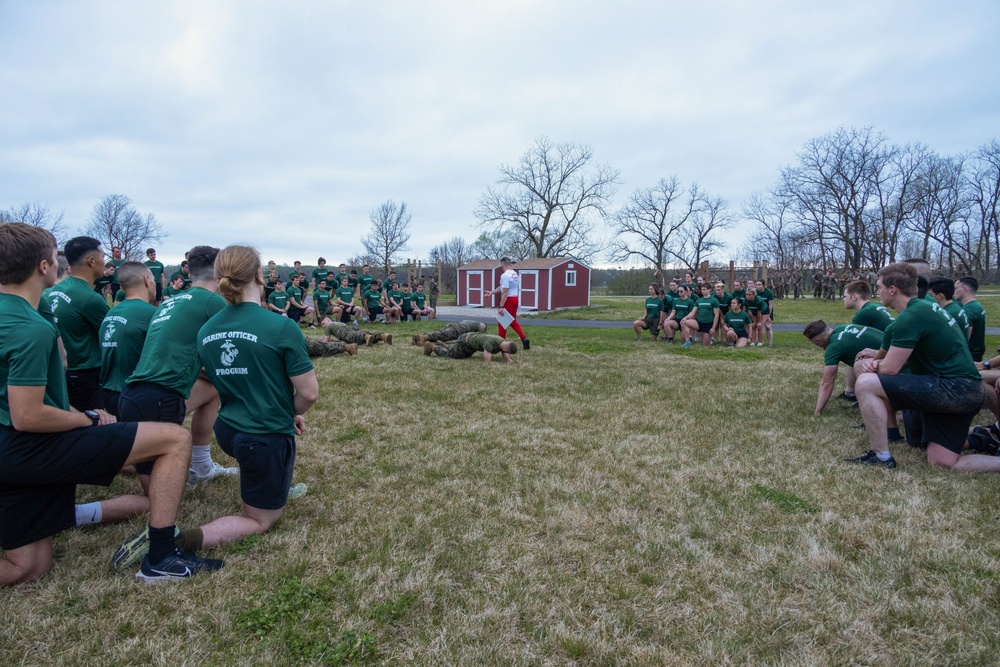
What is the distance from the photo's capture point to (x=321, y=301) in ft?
59.6

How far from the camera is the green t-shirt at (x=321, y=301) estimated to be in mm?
18000

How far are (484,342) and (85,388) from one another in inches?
260

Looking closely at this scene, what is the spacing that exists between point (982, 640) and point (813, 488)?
176cm

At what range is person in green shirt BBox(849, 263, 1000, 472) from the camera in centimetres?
448

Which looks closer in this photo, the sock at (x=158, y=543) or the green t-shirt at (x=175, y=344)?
the sock at (x=158, y=543)

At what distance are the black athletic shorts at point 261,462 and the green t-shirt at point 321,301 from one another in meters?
15.4

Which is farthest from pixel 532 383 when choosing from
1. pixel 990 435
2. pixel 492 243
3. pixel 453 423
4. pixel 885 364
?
pixel 492 243

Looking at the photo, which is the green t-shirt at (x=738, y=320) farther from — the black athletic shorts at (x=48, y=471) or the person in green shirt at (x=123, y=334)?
the black athletic shorts at (x=48, y=471)

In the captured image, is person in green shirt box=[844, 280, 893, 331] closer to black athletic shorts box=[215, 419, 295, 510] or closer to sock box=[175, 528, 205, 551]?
black athletic shorts box=[215, 419, 295, 510]

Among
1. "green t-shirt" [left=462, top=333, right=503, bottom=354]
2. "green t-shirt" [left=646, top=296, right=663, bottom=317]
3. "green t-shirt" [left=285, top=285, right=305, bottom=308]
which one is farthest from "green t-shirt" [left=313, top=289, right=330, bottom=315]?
"green t-shirt" [left=646, top=296, right=663, bottom=317]

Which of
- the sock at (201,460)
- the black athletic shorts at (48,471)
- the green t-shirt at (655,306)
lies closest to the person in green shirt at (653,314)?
the green t-shirt at (655,306)

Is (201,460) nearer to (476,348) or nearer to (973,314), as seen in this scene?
(476,348)

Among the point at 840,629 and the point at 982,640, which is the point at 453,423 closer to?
the point at 840,629

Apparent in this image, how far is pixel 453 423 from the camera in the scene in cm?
593
